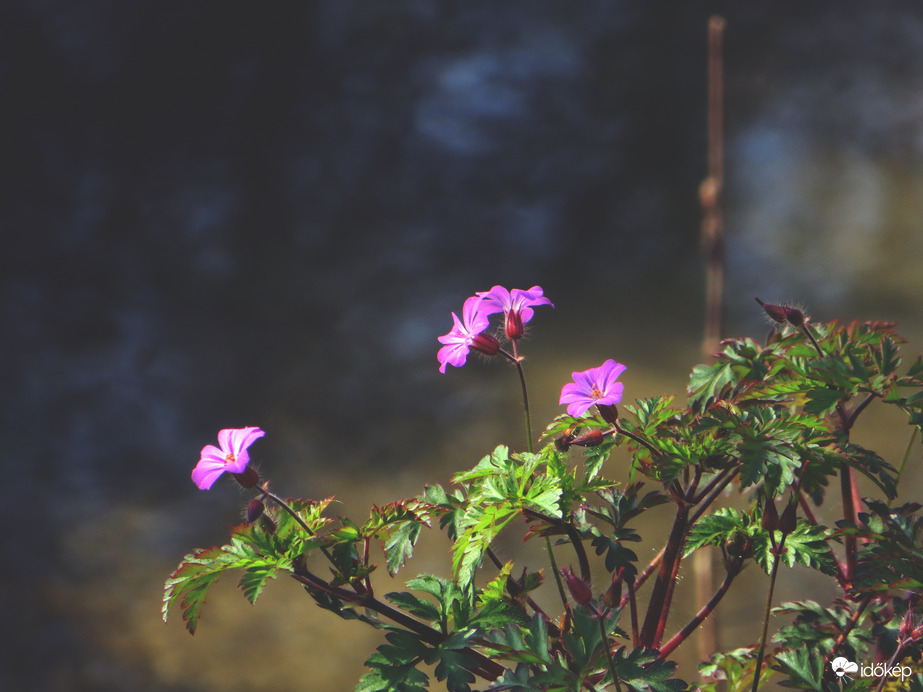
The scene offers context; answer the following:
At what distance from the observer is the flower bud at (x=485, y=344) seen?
842 mm

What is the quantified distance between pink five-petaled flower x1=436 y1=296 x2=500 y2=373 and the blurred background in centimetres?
151

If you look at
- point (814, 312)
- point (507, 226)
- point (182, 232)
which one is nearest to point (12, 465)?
point (182, 232)

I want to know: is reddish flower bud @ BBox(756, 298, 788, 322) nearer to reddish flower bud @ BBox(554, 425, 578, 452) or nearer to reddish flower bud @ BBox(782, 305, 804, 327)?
reddish flower bud @ BBox(782, 305, 804, 327)

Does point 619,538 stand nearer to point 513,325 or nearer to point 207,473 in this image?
point 513,325

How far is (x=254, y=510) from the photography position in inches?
27.3

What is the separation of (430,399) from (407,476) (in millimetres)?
388

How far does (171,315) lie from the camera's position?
117 inches

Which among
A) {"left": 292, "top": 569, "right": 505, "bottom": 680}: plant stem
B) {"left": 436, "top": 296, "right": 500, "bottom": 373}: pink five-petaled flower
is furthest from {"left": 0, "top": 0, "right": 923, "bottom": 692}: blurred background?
{"left": 292, "top": 569, "right": 505, "bottom": 680}: plant stem

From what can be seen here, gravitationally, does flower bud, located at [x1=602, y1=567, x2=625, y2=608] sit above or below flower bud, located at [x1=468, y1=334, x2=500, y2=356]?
below

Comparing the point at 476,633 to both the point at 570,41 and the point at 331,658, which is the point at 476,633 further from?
the point at 570,41

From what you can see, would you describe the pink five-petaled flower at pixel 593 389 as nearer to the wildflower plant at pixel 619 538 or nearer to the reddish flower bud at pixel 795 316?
the wildflower plant at pixel 619 538

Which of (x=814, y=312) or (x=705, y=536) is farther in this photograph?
(x=814, y=312)

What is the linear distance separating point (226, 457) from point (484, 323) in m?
0.25

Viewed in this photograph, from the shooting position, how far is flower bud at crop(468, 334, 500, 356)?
84 cm
